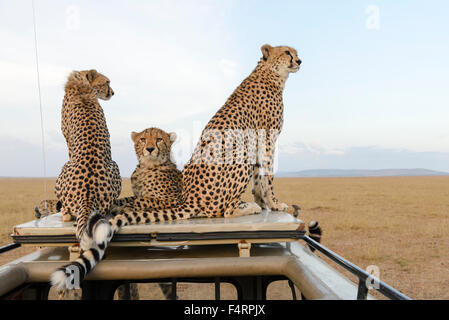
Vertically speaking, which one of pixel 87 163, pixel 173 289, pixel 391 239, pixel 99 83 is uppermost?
pixel 99 83

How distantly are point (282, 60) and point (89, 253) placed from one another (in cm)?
243

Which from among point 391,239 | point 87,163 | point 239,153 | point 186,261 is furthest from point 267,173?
point 391,239

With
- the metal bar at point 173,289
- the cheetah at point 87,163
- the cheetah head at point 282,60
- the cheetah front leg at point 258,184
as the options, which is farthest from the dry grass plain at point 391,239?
the cheetah head at point 282,60

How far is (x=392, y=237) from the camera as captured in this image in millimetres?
14664

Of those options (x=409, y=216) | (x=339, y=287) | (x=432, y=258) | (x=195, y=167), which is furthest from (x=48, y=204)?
(x=409, y=216)

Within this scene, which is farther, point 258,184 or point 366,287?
point 258,184

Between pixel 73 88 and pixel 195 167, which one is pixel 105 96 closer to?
pixel 73 88

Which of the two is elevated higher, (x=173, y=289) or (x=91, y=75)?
(x=91, y=75)

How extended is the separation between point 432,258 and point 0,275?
→ 470 inches

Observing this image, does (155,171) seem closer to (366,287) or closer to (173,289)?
(173,289)

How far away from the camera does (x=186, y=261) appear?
6.49ft

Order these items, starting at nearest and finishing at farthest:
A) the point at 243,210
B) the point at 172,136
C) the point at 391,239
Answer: the point at 243,210 → the point at 172,136 → the point at 391,239

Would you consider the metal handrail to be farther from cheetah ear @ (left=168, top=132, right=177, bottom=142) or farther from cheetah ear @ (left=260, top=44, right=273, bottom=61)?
cheetah ear @ (left=260, top=44, right=273, bottom=61)

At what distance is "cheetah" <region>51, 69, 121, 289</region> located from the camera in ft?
7.32
